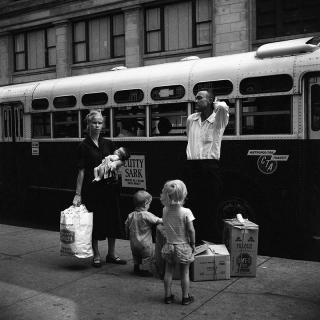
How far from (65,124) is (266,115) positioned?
475cm

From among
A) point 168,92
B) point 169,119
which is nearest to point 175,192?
point 169,119

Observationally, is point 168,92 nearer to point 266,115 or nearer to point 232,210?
point 266,115

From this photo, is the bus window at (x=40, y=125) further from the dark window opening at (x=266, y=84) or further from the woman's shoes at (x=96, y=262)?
the woman's shoes at (x=96, y=262)

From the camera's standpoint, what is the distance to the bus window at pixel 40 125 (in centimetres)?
1108

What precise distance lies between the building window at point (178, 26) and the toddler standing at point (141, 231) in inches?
586

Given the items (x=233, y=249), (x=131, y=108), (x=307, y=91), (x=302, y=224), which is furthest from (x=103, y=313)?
(x=131, y=108)

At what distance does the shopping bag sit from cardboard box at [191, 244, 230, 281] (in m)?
1.41

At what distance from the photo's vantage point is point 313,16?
56.3 ft

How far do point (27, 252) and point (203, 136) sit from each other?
325 cm

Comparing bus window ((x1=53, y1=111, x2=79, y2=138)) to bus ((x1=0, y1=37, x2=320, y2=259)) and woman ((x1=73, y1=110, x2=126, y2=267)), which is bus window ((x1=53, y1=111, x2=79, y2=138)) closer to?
bus ((x1=0, y1=37, x2=320, y2=259))

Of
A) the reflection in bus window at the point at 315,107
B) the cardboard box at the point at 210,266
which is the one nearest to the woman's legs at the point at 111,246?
the cardboard box at the point at 210,266

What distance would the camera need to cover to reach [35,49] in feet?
85.9

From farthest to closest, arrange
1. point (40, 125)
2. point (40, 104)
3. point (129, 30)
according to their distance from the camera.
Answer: point (129, 30) < point (40, 125) < point (40, 104)

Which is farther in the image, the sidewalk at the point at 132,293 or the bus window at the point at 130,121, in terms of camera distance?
the bus window at the point at 130,121
